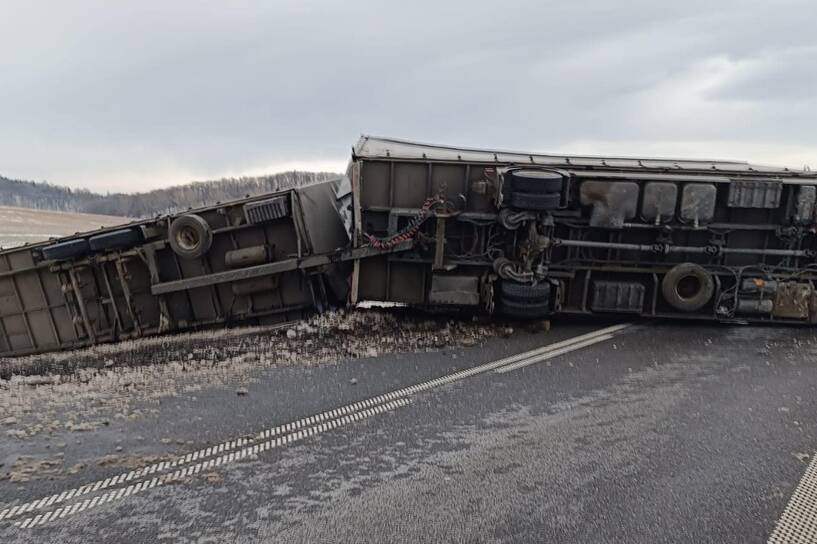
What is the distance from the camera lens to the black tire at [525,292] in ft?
23.2

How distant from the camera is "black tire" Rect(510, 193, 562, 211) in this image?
22.4 feet

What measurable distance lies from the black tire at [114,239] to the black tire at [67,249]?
0.46ft

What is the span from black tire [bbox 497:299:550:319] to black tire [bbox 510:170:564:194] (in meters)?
1.57

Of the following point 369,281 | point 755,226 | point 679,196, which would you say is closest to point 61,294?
point 369,281

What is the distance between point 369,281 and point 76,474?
4.62 metres

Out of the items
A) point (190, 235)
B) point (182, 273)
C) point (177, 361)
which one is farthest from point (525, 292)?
point (182, 273)

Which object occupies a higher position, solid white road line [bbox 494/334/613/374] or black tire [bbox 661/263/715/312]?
black tire [bbox 661/263/715/312]

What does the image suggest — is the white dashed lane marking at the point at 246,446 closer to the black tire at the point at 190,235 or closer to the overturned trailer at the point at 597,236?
the overturned trailer at the point at 597,236

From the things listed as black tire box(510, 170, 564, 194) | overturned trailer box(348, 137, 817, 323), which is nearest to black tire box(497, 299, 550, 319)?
overturned trailer box(348, 137, 817, 323)

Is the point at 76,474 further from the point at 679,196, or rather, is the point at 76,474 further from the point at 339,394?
the point at 679,196

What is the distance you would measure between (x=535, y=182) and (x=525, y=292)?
60.4 inches

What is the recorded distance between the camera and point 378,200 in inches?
289

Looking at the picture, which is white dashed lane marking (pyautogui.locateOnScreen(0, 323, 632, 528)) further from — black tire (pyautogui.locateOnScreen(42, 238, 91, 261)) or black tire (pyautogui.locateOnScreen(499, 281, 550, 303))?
black tire (pyautogui.locateOnScreen(42, 238, 91, 261))

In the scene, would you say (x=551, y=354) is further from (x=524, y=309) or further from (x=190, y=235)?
(x=190, y=235)
